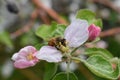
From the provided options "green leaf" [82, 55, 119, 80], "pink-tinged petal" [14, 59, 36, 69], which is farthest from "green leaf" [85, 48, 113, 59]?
"pink-tinged petal" [14, 59, 36, 69]

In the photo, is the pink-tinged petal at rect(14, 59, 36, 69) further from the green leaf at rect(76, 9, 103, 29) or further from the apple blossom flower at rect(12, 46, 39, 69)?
the green leaf at rect(76, 9, 103, 29)

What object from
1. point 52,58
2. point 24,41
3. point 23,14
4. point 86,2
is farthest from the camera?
point 86,2

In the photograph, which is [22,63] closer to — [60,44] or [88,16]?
[60,44]

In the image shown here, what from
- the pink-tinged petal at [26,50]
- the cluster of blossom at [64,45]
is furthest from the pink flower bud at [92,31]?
the pink-tinged petal at [26,50]

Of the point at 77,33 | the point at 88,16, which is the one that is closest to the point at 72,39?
the point at 77,33

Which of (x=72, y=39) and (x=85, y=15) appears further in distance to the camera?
(x=85, y=15)

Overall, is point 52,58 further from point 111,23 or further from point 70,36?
point 111,23

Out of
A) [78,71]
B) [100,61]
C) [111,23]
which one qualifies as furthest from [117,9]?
[100,61]
